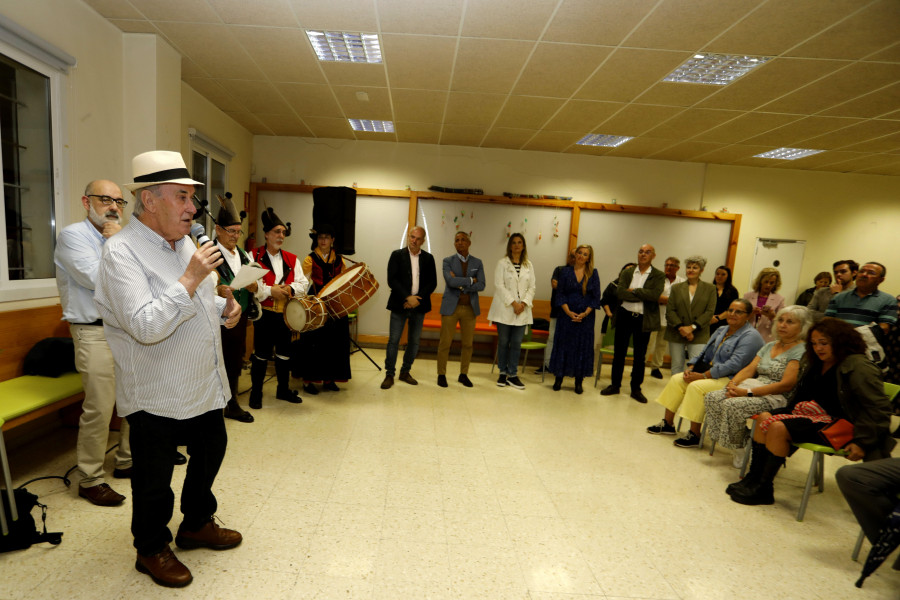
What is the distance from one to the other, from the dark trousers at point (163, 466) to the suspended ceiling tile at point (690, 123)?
5.19 meters

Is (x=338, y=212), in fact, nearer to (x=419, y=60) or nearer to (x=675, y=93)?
(x=419, y=60)

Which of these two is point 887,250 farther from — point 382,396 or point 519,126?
point 382,396

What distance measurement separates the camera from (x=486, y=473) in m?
2.94

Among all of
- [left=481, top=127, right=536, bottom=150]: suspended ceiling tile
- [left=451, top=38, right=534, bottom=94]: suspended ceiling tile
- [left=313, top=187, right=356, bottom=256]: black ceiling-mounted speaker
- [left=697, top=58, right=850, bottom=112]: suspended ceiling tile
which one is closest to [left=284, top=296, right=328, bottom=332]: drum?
[left=313, top=187, right=356, bottom=256]: black ceiling-mounted speaker

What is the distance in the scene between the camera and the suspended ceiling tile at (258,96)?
15.3ft

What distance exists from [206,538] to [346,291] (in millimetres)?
2152

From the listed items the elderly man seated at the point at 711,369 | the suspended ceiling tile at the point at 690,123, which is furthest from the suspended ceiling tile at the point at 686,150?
the elderly man seated at the point at 711,369

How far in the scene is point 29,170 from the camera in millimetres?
3096

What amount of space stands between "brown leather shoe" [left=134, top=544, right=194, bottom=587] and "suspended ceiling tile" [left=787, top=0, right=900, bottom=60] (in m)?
4.78

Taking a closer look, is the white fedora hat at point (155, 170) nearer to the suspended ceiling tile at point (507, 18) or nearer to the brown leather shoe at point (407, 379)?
the suspended ceiling tile at point (507, 18)

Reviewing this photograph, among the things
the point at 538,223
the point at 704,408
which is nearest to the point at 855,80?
the point at 704,408

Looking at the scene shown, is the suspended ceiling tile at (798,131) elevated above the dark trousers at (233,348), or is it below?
above

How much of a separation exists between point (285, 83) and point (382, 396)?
11.0 ft

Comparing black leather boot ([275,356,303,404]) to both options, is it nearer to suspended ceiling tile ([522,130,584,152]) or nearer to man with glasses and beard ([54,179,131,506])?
man with glasses and beard ([54,179,131,506])
